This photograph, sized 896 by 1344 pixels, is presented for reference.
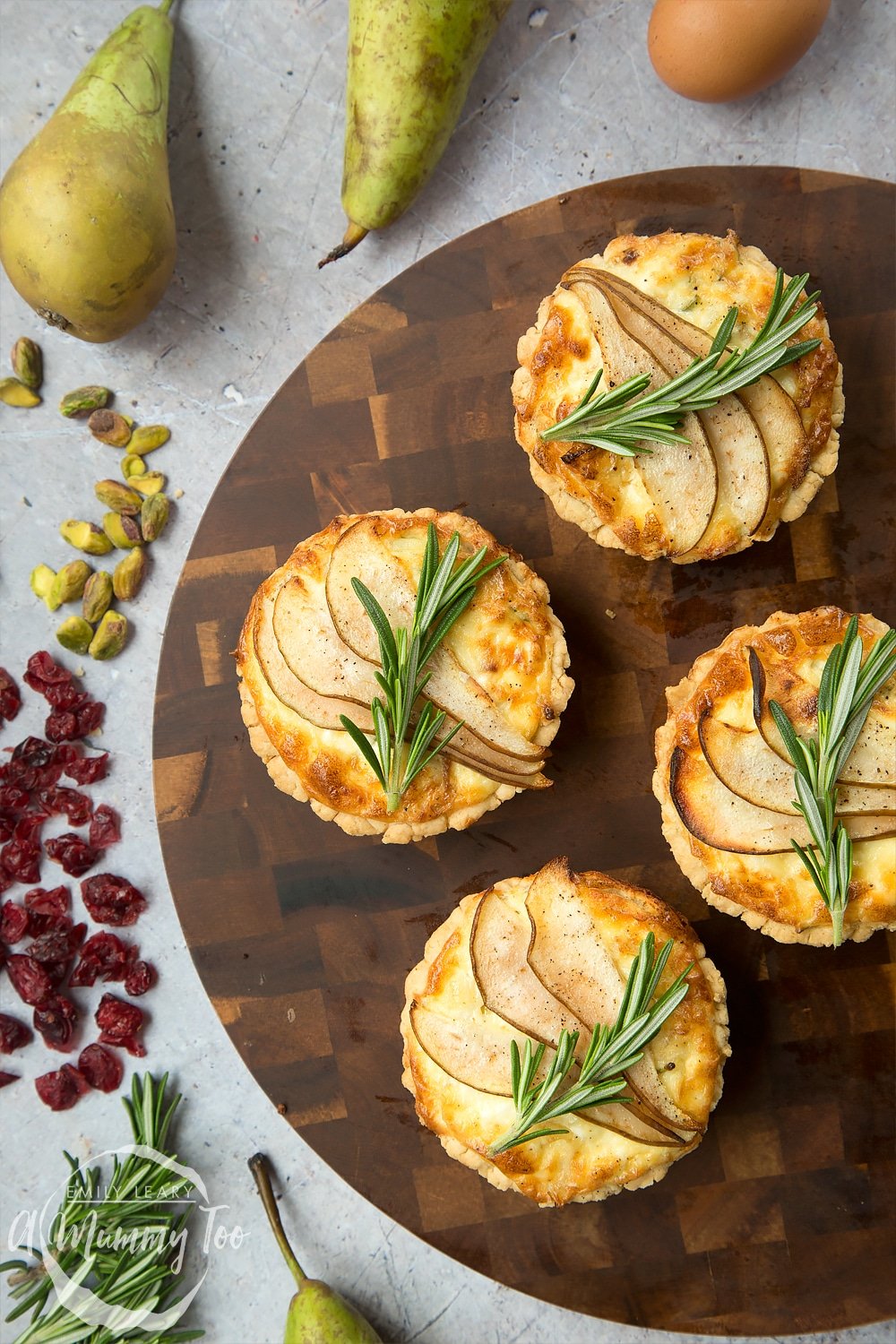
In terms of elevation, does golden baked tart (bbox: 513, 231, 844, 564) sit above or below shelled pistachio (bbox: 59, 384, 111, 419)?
below

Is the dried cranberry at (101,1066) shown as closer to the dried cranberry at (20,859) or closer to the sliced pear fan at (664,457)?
the dried cranberry at (20,859)

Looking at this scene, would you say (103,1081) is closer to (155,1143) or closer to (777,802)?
(155,1143)

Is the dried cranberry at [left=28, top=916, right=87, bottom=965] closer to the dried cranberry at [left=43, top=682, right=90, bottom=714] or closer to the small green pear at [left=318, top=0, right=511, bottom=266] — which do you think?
the dried cranberry at [left=43, top=682, right=90, bottom=714]

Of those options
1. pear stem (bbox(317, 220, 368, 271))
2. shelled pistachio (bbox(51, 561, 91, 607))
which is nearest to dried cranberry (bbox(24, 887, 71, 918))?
shelled pistachio (bbox(51, 561, 91, 607))

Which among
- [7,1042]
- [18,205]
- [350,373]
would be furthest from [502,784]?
[18,205]

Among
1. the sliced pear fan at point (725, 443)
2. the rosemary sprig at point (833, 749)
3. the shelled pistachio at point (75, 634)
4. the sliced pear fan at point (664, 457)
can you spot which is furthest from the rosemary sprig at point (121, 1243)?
the sliced pear fan at point (725, 443)

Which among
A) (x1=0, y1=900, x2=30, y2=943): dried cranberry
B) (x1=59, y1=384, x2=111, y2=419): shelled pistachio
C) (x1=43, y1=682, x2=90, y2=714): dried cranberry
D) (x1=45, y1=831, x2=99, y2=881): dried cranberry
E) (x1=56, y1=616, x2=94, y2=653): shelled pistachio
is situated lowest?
(x1=0, y1=900, x2=30, y2=943): dried cranberry

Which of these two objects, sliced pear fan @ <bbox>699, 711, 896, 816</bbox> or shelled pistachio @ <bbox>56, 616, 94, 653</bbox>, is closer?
sliced pear fan @ <bbox>699, 711, 896, 816</bbox>
